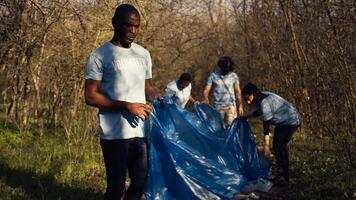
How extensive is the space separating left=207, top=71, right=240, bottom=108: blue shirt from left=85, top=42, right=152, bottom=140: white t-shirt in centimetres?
416

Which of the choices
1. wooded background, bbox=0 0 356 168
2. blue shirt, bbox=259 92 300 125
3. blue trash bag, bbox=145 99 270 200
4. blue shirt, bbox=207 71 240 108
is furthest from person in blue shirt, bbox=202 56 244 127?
blue trash bag, bbox=145 99 270 200

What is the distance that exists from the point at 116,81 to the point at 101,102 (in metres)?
0.20

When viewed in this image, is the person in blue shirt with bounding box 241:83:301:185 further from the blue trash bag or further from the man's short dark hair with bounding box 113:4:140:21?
the man's short dark hair with bounding box 113:4:140:21

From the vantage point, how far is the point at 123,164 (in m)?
3.26

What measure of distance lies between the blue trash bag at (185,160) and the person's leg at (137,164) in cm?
70

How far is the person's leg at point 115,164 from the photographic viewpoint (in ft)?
10.6

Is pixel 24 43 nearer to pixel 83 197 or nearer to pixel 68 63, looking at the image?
pixel 68 63

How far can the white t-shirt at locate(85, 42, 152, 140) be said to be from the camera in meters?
3.19

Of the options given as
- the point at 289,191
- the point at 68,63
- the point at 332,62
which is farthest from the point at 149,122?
the point at 68,63

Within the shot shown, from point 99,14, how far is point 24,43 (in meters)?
1.38

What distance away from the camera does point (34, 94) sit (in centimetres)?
870

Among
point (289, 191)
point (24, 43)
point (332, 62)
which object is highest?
point (24, 43)

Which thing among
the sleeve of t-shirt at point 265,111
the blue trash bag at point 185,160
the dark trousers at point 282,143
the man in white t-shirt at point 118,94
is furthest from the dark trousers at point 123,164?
the dark trousers at point 282,143

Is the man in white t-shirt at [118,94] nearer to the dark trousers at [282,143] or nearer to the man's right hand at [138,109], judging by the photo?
the man's right hand at [138,109]
